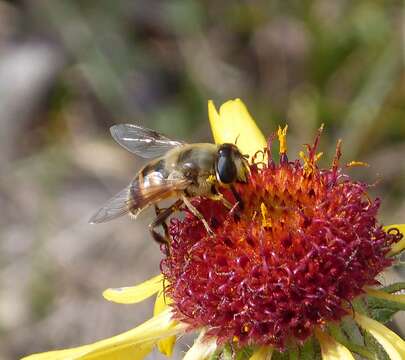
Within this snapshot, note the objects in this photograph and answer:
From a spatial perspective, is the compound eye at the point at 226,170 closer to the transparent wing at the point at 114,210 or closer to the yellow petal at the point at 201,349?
the transparent wing at the point at 114,210

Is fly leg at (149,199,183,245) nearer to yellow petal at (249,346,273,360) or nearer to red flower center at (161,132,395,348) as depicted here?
red flower center at (161,132,395,348)

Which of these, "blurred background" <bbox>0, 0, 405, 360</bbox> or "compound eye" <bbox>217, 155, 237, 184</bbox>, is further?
"blurred background" <bbox>0, 0, 405, 360</bbox>

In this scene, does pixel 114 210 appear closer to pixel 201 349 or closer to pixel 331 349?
pixel 201 349

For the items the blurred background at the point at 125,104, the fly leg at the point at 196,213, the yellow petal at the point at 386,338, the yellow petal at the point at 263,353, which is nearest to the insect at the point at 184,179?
the fly leg at the point at 196,213

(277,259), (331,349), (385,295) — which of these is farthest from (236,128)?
(331,349)

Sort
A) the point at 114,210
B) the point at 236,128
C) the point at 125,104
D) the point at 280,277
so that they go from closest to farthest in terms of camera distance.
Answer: the point at 280,277, the point at 114,210, the point at 236,128, the point at 125,104

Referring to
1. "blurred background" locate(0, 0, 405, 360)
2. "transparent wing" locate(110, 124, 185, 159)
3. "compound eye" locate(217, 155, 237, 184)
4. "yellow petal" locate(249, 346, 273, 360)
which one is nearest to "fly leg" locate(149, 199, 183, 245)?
"compound eye" locate(217, 155, 237, 184)


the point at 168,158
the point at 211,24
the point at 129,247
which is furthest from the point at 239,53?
the point at 168,158
